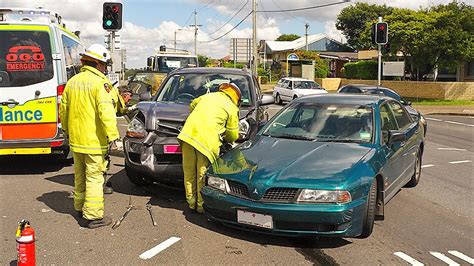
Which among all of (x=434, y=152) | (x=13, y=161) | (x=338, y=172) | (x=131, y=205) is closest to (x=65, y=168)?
(x=13, y=161)

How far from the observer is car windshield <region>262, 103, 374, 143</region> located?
19.2 feet

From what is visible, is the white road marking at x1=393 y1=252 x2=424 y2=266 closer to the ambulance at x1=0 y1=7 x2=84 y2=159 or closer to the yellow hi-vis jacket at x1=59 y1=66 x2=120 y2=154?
the yellow hi-vis jacket at x1=59 y1=66 x2=120 y2=154

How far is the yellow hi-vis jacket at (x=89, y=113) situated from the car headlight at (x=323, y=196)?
2.10 metres

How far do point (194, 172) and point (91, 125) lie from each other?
131 centimetres

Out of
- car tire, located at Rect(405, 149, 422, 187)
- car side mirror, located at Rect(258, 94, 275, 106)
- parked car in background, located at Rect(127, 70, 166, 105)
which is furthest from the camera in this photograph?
parked car in background, located at Rect(127, 70, 166, 105)

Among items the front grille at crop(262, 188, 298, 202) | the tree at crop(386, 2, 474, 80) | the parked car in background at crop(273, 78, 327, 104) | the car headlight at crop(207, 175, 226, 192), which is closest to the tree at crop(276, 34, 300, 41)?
the tree at crop(386, 2, 474, 80)

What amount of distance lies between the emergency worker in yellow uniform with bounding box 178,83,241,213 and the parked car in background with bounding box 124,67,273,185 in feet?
1.75

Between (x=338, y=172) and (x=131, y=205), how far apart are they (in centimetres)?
276

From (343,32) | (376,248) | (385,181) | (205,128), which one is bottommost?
(376,248)

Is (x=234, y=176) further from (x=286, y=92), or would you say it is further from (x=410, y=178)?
(x=286, y=92)

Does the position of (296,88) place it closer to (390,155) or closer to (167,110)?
(167,110)

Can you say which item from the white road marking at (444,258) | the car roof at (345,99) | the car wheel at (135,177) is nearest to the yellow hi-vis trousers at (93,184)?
the car wheel at (135,177)

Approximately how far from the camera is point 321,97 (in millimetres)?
6820

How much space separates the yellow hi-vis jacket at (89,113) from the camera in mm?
5250
